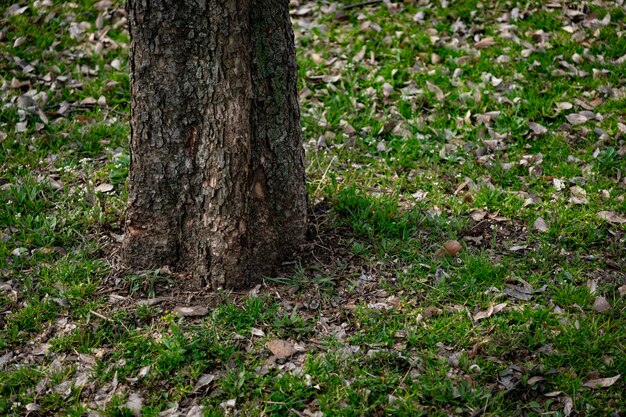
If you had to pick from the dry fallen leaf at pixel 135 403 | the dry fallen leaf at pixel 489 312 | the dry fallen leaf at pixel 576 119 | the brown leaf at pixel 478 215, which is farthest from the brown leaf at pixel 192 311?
the dry fallen leaf at pixel 576 119

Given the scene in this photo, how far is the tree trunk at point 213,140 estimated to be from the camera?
322 cm

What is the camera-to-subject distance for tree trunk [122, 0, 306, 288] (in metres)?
3.22

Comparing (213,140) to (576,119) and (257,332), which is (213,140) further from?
(576,119)

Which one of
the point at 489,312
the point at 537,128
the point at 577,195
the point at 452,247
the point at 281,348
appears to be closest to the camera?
the point at 281,348

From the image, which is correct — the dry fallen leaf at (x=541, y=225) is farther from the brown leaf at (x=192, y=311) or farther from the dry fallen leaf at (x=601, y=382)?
the brown leaf at (x=192, y=311)

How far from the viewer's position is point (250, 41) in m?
3.24

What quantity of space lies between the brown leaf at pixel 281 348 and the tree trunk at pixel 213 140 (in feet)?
1.52

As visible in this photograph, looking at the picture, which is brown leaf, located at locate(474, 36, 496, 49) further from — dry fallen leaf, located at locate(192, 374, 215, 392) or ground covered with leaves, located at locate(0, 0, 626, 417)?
dry fallen leaf, located at locate(192, 374, 215, 392)

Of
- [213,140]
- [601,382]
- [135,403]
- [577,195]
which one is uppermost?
[213,140]

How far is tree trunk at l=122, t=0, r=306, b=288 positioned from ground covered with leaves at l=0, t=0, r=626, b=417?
195 mm

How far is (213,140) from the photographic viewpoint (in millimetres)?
3344

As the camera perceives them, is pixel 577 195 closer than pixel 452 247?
No

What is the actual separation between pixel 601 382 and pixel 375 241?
1.46m

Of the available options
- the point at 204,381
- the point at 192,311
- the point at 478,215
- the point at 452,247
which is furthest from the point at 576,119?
the point at 204,381
